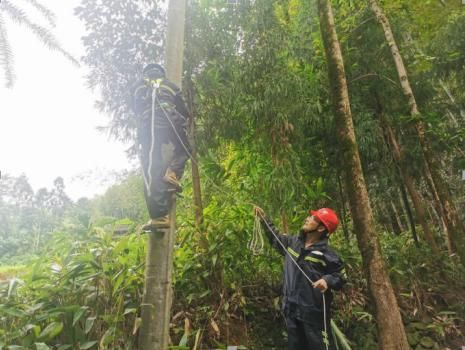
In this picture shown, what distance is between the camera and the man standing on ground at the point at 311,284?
109 inches

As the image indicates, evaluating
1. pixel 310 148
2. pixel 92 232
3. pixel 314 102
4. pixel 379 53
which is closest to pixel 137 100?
pixel 92 232

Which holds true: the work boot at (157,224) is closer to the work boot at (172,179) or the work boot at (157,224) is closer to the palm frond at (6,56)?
the work boot at (172,179)

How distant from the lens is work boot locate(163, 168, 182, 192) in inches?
88.2

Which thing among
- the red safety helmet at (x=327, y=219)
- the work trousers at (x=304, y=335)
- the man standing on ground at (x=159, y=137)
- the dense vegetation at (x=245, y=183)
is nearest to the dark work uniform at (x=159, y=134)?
the man standing on ground at (x=159, y=137)

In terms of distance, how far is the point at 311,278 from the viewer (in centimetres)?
288

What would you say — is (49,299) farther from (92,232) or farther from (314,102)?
(314,102)

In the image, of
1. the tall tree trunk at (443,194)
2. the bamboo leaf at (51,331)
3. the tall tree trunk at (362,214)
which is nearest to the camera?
the bamboo leaf at (51,331)

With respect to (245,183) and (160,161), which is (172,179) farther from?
(245,183)

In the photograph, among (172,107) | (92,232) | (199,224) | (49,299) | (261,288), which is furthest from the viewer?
(261,288)

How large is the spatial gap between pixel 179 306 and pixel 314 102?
3.47m

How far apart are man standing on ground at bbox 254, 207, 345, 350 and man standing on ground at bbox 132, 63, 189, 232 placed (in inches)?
45.2

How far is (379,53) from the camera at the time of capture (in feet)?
21.1

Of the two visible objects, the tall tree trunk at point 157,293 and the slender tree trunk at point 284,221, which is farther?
the slender tree trunk at point 284,221

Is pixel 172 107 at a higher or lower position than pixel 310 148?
lower
